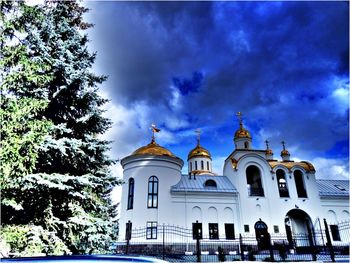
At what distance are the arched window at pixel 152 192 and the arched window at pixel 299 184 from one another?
13533mm

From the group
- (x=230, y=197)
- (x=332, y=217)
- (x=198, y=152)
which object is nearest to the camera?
(x=230, y=197)

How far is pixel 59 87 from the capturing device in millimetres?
8086

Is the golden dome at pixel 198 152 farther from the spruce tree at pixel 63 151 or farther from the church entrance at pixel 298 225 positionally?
the spruce tree at pixel 63 151

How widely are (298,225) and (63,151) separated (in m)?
23.6

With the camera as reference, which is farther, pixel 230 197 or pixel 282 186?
pixel 282 186

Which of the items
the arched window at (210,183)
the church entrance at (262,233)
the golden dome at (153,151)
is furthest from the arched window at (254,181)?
the golden dome at (153,151)

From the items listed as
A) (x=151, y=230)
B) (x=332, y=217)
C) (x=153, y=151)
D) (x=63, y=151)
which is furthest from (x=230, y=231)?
(x=63, y=151)

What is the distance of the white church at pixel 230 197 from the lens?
66.2 feet

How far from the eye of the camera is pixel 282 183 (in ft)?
79.2

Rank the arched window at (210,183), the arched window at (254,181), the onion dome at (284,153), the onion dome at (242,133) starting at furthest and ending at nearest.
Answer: the onion dome at (284,153)
the onion dome at (242,133)
the arched window at (210,183)
the arched window at (254,181)

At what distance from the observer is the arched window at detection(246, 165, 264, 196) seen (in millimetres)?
22828

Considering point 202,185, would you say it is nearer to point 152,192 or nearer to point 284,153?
point 152,192

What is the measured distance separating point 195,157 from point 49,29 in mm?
26458

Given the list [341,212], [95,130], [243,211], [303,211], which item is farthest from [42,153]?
[341,212]
